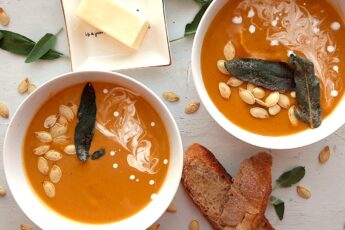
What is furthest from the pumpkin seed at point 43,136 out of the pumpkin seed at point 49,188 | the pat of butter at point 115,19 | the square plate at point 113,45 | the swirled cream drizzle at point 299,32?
the swirled cream drizzle at point 299,32

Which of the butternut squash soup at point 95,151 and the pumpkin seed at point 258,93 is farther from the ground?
the pumpkin seed at point 258,93

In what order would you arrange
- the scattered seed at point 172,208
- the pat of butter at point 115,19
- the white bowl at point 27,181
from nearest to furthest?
the white bowl at point 27,181 < the pat of butter at point 115,19 < the scattered seed at point 172,208

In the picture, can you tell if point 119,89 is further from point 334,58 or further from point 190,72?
point 334,58

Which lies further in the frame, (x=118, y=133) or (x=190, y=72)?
(x=190, y=72)

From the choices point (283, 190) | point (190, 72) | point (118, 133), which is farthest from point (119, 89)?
point (283, 190)

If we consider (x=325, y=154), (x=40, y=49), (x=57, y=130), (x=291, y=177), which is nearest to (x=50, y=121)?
(x=57, y=130)

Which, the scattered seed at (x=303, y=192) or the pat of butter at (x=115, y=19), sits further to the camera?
the scattered seed at (x=303, y=192)

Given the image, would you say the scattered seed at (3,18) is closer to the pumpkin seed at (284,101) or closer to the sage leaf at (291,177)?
the pumpkin seed at (284,101)
